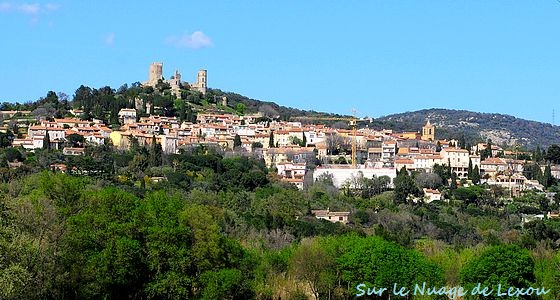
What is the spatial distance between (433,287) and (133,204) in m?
8.44

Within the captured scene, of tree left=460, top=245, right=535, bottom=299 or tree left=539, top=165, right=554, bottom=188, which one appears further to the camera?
tree left=539, top=165, right=554, bottom=188

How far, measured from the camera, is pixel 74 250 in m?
22.7

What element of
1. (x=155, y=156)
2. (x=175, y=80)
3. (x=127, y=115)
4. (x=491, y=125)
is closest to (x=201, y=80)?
(x=175, y=80)

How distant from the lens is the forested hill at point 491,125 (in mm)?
133637

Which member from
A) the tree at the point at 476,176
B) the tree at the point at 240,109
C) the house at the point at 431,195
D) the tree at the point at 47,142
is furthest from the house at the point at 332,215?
the tree at the point at 240,109

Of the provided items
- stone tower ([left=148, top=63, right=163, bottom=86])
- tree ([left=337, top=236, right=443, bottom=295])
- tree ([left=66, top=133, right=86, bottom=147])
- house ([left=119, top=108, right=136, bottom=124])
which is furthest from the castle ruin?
tree ([left=337, top=236, right=443, bottom=295])

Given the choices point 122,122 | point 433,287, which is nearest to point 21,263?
point 433,287

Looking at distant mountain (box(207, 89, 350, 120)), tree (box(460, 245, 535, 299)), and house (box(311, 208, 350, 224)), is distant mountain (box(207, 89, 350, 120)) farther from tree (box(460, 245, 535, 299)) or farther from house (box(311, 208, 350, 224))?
tree (box(460, 245, 535, 299))

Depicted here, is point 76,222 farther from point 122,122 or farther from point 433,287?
point 122,122

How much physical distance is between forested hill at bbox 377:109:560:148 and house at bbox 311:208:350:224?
277 ft

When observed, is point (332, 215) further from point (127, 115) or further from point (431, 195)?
point (127, 115)

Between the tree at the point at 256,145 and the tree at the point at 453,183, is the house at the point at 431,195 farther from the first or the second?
the tree at the point at 256,145

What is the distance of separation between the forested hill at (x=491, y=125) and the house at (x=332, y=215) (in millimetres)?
84514

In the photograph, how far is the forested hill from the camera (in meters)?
134
